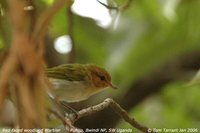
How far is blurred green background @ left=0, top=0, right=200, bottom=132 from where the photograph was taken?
2618mm

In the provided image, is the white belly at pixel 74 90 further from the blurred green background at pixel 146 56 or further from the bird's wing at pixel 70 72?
the blurred green background at pixel 146 56

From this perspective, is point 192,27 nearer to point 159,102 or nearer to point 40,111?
point 159,102

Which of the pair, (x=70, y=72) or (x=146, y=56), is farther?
(x=146, y=56)

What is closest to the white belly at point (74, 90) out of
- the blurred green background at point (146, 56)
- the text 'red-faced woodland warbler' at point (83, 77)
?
the text 'red-faced woodland warbler' at point (83, 77)

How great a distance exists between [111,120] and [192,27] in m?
0.82

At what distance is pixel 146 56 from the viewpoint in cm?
280

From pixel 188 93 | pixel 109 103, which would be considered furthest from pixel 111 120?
pixel 109 103

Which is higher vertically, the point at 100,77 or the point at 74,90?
the point at 74,90

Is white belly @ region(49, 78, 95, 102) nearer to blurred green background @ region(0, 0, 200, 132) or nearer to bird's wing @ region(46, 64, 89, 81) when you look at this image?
bird's wing @ region(46, 64, 89, 81)

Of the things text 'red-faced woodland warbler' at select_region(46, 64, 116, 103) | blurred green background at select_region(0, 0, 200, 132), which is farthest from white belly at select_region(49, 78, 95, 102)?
blurred green background at select_region(0, 0, 200, 132)

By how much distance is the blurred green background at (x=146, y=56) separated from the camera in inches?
103

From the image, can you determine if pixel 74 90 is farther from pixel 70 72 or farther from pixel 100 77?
pixel 100 77

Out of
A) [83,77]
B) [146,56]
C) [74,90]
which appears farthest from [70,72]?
[146,56]

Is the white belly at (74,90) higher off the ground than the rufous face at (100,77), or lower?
higher
